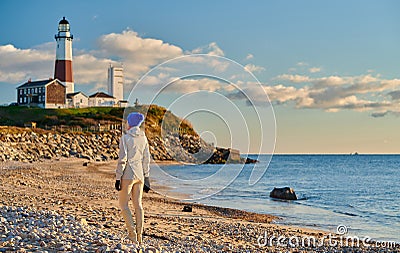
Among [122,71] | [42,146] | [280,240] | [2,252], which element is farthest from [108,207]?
[122,71]

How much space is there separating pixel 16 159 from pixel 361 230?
87.8ft

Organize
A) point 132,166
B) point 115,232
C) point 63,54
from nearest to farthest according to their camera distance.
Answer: point 132,166 → point 115,232 → point 63,54

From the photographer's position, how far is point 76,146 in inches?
1959

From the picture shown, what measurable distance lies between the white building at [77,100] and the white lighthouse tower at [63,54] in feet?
8.21

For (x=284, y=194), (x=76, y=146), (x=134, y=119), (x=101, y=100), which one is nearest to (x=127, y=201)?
(x=134, y=119)

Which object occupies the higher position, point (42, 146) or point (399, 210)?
point (42, 146)

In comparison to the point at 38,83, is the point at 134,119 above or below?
below

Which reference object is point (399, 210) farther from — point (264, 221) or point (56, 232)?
point (56, 232)

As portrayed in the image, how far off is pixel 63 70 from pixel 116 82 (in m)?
11.8

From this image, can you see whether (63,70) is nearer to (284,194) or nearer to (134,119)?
(284,194)

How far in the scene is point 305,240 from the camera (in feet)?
37.1

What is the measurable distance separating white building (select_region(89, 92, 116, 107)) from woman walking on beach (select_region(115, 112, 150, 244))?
243 ft

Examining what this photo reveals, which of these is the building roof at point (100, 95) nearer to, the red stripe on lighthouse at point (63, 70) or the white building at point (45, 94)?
the white building at point (45, 94)

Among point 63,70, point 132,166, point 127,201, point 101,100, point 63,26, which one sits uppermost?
point 63,26
